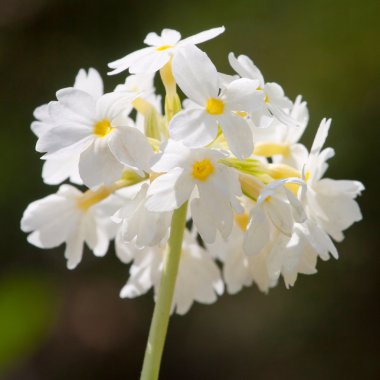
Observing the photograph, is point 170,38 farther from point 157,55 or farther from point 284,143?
point 284,143

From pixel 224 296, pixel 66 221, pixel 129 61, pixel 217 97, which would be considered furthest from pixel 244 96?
pixel 224 296

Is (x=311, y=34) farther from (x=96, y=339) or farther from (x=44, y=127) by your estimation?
(x=44, y=127)

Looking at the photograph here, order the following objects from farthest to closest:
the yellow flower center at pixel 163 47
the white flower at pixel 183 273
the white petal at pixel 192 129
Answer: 1. the white flower at pixel 183 273
2. the yellow flower center at pixel 163 47
3. the white petal at pixel 192 129

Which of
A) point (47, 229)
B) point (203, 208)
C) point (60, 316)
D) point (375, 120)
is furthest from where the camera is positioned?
point (60, 316)

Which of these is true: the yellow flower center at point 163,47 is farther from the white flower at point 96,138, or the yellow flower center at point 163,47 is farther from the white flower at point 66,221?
the white flower at point 66,221

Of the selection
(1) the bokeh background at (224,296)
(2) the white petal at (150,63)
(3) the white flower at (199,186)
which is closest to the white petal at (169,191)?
(3) the white flower at (199,186)

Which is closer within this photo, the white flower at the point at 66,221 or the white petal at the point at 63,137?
the white petal at the point at 63,137

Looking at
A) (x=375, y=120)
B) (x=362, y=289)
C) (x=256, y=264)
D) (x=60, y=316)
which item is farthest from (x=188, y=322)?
(x=256, y=264)
